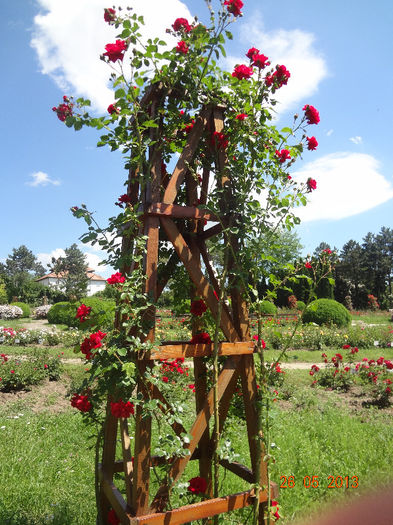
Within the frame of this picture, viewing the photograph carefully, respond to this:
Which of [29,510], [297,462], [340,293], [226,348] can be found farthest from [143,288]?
[340,293]

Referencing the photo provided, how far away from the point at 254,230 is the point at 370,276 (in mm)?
40502

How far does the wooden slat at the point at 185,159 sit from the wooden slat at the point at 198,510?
66.9 inches

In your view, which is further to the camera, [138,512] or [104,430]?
[104,430]

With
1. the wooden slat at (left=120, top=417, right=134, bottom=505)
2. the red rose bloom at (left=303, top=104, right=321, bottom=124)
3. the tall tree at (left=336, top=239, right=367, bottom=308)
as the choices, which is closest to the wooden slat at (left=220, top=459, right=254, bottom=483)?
the wooden slat at (left=120, top=417, right=134, bottom=505)

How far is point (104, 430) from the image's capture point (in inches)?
105

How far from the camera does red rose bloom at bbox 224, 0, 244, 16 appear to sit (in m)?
2.37

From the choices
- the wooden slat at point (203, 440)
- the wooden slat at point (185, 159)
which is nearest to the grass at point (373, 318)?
the wooden slat at point (203, 440)

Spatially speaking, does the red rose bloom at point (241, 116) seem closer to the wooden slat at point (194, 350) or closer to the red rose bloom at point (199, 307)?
the red rose bloom at point (199, 307)

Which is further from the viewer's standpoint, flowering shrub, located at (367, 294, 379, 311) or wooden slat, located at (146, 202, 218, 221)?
flowering shrub, located at (367, 294, 379, 311)

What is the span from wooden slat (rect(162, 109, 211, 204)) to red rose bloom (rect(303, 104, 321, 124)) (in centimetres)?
65

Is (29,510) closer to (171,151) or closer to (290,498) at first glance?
(290,498)

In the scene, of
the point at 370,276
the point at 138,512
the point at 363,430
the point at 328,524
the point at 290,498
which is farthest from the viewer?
the point at 370,276

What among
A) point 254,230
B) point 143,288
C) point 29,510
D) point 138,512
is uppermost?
point 254,230

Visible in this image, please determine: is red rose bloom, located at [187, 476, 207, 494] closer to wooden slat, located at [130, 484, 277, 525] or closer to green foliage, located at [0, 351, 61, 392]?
wooden slat, located at [130, 484, 277, 525]
